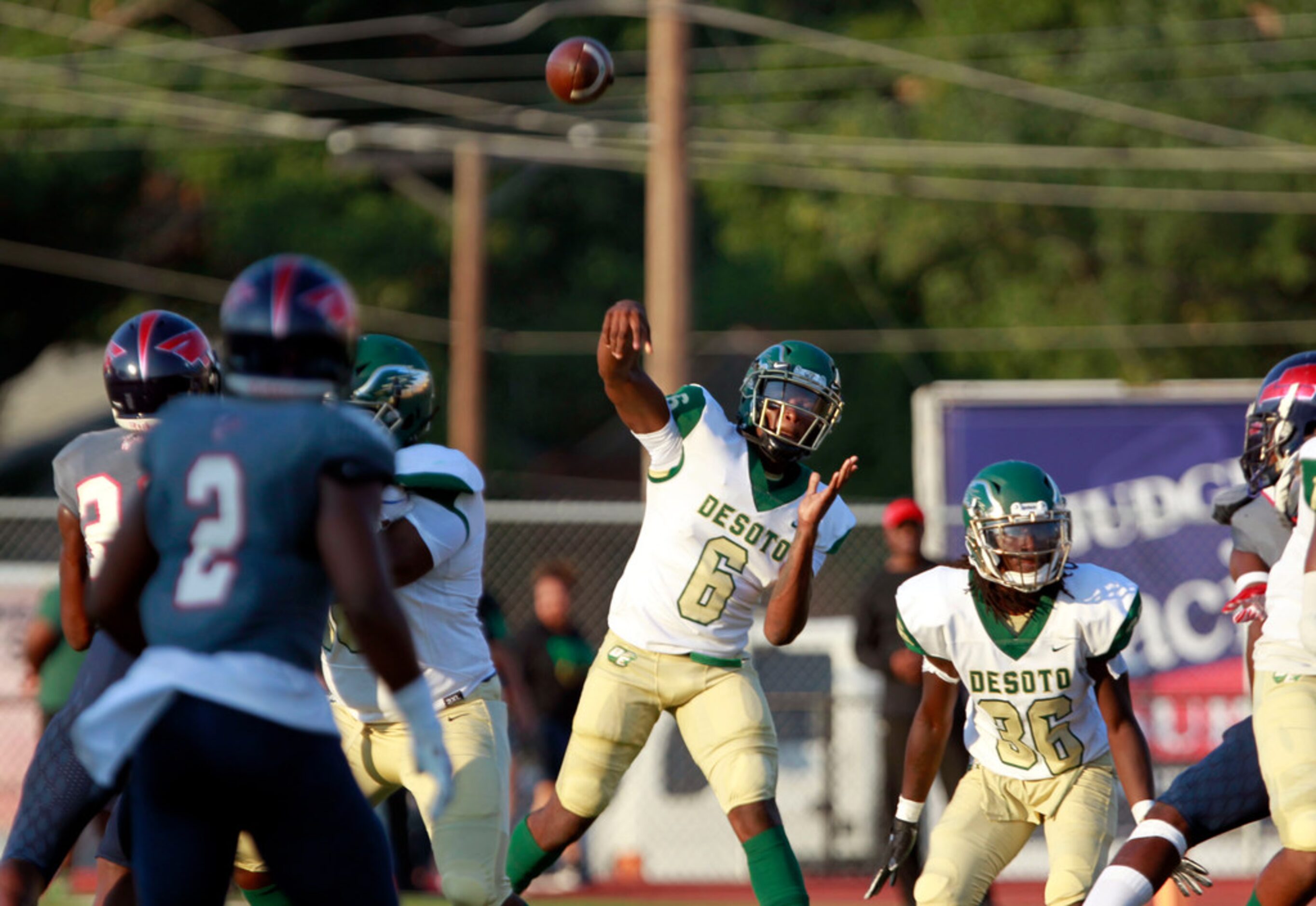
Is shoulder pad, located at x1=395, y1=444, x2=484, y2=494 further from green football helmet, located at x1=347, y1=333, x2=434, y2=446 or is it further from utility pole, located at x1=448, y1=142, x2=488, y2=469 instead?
utility pole, located at x1=448, y1=142, x2=488, y2=469

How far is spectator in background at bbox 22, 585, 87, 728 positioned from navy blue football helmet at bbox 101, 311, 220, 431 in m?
4.37

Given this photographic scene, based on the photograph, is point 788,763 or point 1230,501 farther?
point 788,763

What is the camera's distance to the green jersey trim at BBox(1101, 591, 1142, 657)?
5414mm

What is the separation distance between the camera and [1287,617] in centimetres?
517

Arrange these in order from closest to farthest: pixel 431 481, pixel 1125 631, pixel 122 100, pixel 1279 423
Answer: pixel 431 481 → pixel 1125 631 → pixel 1279 423 → pixel 122 100

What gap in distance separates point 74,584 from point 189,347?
30.0 inches

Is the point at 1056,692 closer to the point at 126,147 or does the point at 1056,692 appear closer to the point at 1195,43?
the point at 1195,43

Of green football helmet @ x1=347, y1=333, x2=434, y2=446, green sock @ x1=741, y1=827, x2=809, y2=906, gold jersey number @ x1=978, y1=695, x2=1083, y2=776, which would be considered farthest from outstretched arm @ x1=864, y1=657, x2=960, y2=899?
green football helmet @ x1=347, y1=333, x2=434, y2=446

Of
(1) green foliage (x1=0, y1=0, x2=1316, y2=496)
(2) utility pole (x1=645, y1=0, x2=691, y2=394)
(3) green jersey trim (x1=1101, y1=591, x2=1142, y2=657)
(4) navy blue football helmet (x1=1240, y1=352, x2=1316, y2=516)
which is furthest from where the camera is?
(1) green foliage (x1=0, y1=0, x2=1316, y2=496)

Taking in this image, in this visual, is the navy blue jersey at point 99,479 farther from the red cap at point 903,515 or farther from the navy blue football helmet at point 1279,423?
the red cap at point 903,515

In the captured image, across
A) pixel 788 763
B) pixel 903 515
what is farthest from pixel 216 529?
pixel 788 763

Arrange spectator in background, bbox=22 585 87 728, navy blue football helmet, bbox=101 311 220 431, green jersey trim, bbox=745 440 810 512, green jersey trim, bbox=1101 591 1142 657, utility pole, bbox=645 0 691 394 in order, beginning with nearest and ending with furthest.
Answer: navy blue football helmet, bbox=101 311 220 431 < green jersey trim, bbox=1101 591 1142 657 < green jersey trim, bbox=745 440 810 512 < spectator in background, bbox=22 585 87 728 < utility pole, bbox=645 0 691 394

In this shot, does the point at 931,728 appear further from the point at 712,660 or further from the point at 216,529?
the point at 216,529

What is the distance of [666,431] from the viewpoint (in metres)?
5.95
